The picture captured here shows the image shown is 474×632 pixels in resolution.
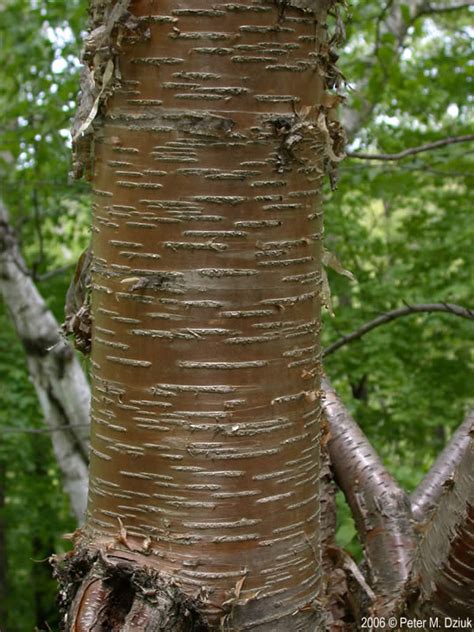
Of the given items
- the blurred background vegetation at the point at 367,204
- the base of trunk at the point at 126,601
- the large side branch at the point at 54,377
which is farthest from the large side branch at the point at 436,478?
the large side branch at the point at 54,377

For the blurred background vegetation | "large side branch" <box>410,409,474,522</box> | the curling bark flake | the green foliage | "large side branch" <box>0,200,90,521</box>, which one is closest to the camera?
the curling bark flake

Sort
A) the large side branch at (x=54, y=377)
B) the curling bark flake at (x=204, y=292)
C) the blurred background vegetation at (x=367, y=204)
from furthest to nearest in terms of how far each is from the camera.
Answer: the blurred background vegetation at (x=367, y=204), the large side branch at (x=54, y=377), the curling bark flake at (x=204, y=292)

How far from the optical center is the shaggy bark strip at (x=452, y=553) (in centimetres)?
138

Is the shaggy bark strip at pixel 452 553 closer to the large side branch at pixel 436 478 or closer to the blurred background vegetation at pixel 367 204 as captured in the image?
the large side branch at pixel 436 478

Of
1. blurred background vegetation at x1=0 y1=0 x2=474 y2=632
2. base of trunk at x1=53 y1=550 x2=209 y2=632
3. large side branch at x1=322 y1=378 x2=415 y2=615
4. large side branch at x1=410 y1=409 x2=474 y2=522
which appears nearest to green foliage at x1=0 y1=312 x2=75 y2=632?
blurred background vegetation at x1=0 y1=0 x2=474 y2=632

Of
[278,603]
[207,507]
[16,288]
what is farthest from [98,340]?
[16,288]

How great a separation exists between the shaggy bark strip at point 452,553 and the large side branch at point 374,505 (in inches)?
24.2

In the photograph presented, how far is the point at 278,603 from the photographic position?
4.74 ft

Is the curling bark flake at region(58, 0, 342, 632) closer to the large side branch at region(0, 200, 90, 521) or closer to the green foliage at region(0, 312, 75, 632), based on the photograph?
the green foliage at region(0, 312, 75, 632)

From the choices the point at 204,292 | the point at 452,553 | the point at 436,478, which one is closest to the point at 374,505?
the point at 436,478

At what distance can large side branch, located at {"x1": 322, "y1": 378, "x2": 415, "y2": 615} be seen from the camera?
2268 mm

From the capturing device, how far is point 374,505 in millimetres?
2395

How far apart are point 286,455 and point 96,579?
402 mm

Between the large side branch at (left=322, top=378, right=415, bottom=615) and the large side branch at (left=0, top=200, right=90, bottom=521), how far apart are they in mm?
2402
